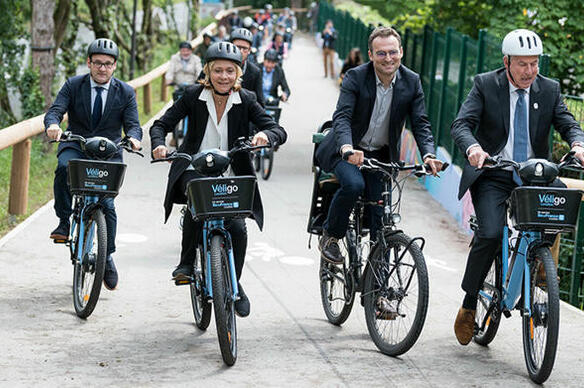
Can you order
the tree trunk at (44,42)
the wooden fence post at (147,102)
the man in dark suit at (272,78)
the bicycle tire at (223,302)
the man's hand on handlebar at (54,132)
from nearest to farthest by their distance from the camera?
the bicycle tire at (223,302) < the man's hand on handlebar at (54,132) < the tree trunk at (44,42) < the man in dark suit at (272,78) < the wooden fence post at (147,102)

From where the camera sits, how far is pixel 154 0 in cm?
3684

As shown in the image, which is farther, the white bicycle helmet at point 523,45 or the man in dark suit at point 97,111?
the man in dark suit at point 97,111

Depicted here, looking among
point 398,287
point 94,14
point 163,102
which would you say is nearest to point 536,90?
point 398,287

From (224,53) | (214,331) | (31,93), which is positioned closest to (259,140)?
(224,53)

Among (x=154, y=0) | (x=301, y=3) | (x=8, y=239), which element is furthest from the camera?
(x=301, y=3)

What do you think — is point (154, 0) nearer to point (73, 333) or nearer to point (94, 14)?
point (94, 14)

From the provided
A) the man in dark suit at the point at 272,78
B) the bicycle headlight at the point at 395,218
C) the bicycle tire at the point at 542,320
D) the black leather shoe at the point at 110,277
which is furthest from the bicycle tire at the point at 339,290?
the man in dark suit at the point at 272,78

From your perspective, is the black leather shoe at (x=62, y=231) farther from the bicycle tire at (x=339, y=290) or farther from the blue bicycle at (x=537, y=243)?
the blue bicycle at (x=537, y=243)

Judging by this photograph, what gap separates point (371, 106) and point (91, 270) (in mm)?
2158

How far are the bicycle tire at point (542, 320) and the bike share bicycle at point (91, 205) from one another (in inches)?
109

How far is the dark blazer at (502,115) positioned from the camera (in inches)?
263

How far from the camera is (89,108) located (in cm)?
816

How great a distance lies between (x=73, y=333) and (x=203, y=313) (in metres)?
0.83

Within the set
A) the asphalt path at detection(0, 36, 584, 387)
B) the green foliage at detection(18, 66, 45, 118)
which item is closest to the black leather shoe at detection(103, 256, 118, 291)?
the asphalt path at detection(0, 36, 584, 387)
